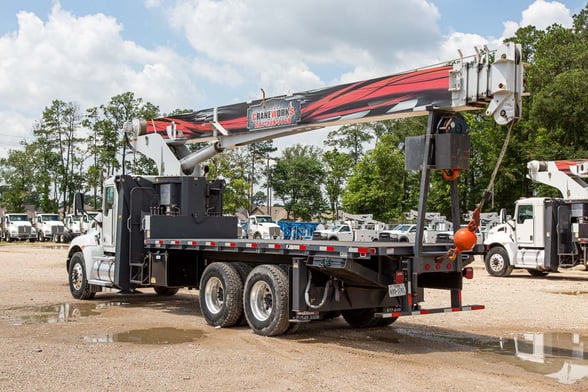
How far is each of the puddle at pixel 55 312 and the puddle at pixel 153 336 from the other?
1922mm

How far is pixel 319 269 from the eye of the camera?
9734 mm

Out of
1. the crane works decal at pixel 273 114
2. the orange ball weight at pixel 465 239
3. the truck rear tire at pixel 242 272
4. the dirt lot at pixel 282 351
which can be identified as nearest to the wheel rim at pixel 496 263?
the dirt lot at pixel 282 351

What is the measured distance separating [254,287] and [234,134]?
3988 mm

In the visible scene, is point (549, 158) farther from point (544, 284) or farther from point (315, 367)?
point (315, 367)

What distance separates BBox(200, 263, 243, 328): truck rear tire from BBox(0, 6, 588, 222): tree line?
31.9 metres

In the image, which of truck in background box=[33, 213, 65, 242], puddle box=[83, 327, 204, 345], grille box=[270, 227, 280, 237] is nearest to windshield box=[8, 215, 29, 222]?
truck in background box=[33, 213, 65, 242]

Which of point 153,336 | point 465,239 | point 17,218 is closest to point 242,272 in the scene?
point 153,336

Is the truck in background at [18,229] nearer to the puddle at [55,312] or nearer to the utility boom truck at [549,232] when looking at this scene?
the utility boom truck at [549,232]

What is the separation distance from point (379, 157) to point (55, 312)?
57.7 metres

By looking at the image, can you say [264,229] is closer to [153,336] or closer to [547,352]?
[153,336]

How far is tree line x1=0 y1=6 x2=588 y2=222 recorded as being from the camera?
55844 millimetres

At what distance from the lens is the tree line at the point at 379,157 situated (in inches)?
2199

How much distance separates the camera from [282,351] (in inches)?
363

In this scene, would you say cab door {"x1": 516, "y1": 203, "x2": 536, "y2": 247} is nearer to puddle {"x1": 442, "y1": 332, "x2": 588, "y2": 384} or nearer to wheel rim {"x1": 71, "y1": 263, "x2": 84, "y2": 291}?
puddle {"x1": 442, "y1": 332, "x2": 588, "y2": 384}
